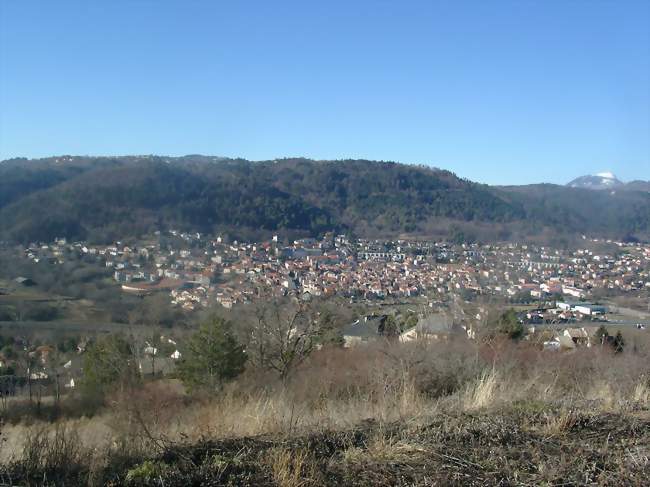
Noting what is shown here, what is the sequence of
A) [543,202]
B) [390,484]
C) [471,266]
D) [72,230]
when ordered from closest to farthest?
1. [390,484]
2. [72,230]
3. [471,266]
4. [543,202]

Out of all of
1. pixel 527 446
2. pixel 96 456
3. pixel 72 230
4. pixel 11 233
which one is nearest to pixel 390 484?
pixel 527 446

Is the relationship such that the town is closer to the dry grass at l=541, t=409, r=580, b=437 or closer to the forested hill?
the forested hill

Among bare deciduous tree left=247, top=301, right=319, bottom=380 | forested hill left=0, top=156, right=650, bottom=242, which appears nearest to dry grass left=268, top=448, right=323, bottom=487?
bare deciduous tree left=247, top=301, right=319, bottom=380

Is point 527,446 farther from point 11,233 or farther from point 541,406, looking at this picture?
point 11,233

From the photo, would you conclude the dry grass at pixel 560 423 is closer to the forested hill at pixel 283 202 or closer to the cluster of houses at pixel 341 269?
the cluster of houses at pixel 341 269

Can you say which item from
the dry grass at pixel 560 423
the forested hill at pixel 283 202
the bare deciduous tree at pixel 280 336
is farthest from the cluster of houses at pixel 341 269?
the dry grass at pixel 560 423
